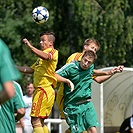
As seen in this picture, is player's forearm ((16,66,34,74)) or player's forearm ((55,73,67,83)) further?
player's forearm ((16,66,34,74))

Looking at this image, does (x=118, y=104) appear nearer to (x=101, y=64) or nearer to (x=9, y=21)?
(x=101, y=64)

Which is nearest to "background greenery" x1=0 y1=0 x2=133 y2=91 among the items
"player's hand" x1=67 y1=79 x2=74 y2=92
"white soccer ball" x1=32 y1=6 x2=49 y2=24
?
"white soccer ball" x1=32 y1=6 x2=49 y2=24

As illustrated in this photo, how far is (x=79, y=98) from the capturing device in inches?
422

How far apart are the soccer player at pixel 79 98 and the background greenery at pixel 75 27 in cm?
1528

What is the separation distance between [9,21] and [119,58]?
466 cm

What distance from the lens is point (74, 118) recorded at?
1084 cm

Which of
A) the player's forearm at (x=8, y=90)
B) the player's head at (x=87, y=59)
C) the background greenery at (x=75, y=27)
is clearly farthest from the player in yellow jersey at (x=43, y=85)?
the background greenery at (x=75, y=27)

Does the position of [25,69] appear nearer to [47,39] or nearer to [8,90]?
[47,39]

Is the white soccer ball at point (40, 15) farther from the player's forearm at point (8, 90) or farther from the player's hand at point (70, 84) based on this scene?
the player's forearm at point (8, 90)

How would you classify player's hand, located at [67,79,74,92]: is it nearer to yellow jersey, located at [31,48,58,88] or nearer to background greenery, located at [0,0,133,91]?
yellow jersey, located at [31,48,58,88]

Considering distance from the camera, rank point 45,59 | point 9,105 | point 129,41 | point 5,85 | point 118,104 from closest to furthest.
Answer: point 5,85 < point 9,105 < point 45,59 < point 118,104 < point 129,41

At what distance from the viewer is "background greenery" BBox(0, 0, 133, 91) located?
26.3m

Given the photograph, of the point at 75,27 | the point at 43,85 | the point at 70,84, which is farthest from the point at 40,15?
the point at 75,27

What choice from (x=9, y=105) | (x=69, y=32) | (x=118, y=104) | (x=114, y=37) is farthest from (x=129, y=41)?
(x=9, y=105)
